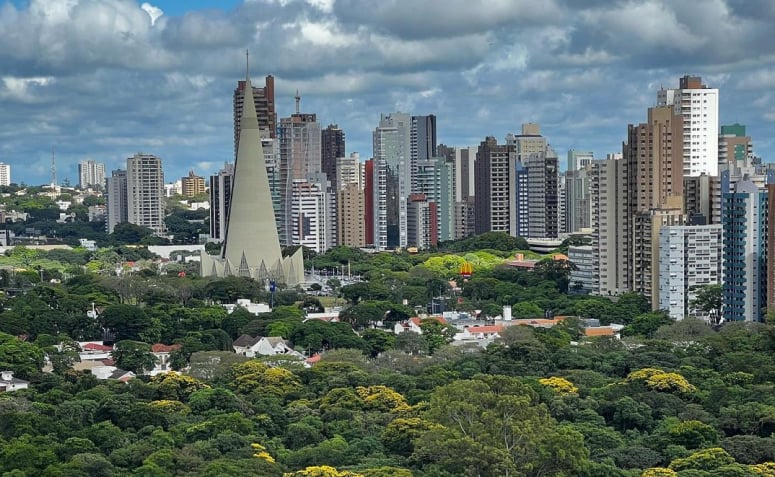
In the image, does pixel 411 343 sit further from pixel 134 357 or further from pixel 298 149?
pixel 298 149

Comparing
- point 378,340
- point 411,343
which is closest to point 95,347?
point 378,340

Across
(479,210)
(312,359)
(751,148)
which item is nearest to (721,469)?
(312,359)

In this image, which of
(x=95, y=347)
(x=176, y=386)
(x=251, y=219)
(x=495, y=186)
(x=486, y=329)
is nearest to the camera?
(x=176, y=386)

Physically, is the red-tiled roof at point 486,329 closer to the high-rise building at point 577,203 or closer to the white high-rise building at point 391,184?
the white high-rise building at point 391,184

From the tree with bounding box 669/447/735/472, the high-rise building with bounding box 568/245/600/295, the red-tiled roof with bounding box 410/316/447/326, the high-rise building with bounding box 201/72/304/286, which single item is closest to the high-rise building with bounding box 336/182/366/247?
the high-rise building with bounding box 201/72/304/286

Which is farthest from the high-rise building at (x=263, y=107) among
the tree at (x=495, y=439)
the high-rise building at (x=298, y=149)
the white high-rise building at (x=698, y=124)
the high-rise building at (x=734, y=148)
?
the tree at (x=495, y=439)

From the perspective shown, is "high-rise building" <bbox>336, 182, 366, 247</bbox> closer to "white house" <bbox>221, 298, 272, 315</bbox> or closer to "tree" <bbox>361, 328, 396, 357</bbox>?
"white house" <bbox>221, 298, 272, 315</bbox>

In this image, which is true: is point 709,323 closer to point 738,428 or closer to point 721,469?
point 738,428
